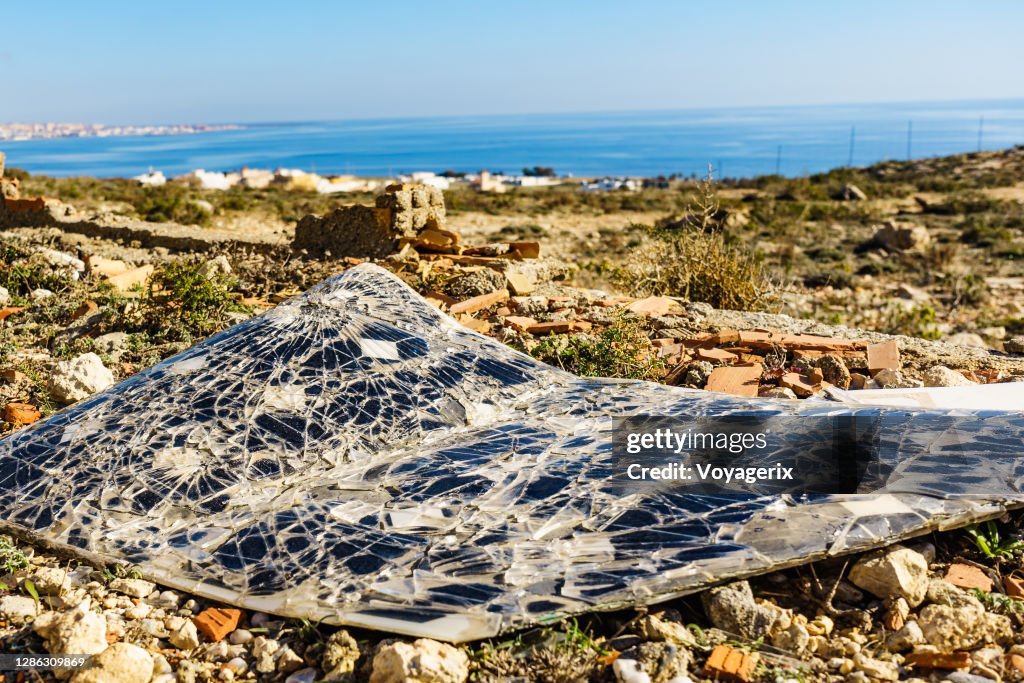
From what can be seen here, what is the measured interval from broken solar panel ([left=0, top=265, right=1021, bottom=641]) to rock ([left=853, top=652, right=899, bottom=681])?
29 centimetres

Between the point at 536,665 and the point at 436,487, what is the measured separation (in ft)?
2.65

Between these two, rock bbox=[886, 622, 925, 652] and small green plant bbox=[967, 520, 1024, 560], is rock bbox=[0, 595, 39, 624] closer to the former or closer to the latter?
rock bbox=[886, 622, 925, 652]

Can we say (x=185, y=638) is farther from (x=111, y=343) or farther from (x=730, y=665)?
(x=111, y=343)

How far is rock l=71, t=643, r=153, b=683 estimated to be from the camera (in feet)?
6.91

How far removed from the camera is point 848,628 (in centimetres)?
229

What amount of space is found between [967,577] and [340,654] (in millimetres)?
1812

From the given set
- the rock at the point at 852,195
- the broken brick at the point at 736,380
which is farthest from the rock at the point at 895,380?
the rock at the point at 852,195

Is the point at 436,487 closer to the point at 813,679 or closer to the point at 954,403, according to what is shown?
the point at 813,679

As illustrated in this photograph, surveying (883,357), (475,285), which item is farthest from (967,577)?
(475,285)

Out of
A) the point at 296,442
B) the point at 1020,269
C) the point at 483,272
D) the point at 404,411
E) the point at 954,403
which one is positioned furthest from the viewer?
the point at 1020,269

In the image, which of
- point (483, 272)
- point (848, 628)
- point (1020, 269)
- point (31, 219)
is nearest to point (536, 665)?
point (848, 628)

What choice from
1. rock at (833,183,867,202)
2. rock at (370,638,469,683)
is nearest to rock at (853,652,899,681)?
rock at (370,638,469,683)

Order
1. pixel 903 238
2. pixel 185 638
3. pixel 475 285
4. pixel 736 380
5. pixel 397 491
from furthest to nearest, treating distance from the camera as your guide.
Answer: pixel 903 238, pixel 475 285, pixel 736 380, pixel 397 491, pixel 185 638

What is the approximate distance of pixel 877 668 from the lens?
2.11 metres
